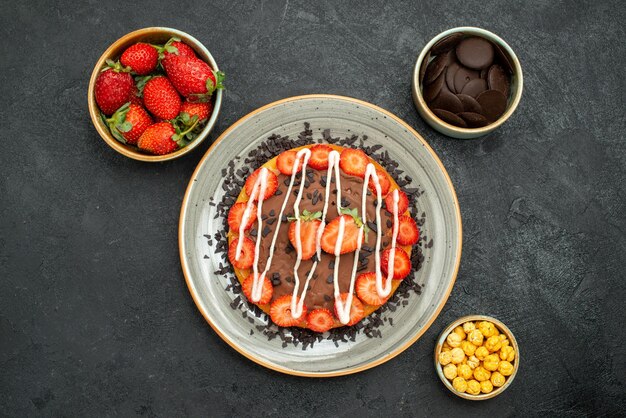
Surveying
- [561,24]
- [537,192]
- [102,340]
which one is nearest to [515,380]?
[537,192]

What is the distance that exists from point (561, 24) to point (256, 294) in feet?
6.24

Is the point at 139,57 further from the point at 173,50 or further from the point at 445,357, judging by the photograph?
the point at 445,357

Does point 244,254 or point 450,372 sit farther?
point 450,372

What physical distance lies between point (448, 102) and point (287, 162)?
28.6 inches

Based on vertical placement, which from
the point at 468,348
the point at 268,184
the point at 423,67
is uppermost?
the point at 423,67

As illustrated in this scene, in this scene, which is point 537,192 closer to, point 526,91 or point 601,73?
point 526,91

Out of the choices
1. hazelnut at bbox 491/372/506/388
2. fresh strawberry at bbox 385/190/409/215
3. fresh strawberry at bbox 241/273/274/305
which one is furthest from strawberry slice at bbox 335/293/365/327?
hazelnut at bbox 491/372/506/388

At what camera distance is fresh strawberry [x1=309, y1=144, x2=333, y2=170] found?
235cm

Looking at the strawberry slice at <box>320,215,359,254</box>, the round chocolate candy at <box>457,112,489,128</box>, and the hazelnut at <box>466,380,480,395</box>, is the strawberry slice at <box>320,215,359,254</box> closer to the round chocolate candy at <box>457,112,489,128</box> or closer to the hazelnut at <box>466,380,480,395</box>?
the round chocolate candy at <box>457,112,489,128</box>

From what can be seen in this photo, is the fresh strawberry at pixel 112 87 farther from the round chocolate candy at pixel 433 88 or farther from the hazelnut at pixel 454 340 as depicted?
the hazelnut at pixel 454 340

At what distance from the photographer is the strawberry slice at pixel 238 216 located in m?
2.33

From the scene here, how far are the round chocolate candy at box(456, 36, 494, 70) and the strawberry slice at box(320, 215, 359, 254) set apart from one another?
0.84m

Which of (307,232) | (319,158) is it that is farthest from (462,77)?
(307,232)

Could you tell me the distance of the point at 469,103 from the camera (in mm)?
2314
